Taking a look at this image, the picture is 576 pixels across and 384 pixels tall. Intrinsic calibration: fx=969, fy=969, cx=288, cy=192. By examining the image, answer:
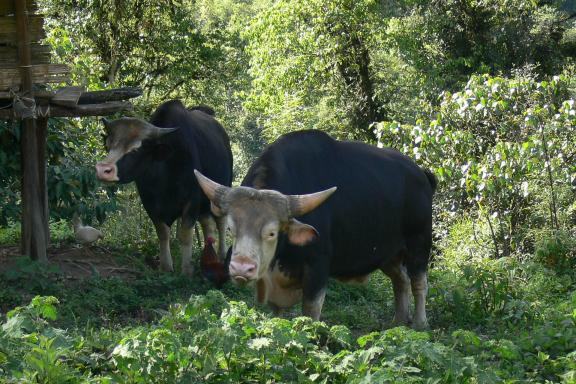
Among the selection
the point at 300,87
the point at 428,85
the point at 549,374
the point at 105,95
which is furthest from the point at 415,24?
A: the point at 549,374

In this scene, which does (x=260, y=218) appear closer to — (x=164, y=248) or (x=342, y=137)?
(x=164, y=248)

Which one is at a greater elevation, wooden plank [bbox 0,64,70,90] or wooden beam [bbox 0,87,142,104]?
wooden plank [bbox 0,64,70,90]

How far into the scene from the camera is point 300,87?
92.5ft

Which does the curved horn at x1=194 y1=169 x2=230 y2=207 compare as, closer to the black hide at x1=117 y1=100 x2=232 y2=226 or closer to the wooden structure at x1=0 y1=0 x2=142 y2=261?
the wooden structure at x1=0 y1=0 x2=142 y2=261

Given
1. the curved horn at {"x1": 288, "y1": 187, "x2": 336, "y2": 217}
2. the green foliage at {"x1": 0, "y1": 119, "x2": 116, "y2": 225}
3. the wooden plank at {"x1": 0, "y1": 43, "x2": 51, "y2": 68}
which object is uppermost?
the wooden plank at {"x1": 0, "y1": 43, "x2": 51, "y2": 68}

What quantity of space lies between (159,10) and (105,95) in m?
13.7

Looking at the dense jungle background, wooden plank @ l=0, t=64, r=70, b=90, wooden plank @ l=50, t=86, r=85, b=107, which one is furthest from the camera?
wooden plank @ l=50, t=86, r=85, b=107

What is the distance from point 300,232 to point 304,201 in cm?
23

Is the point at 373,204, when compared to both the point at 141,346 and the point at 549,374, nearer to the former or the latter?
the point at 549,374

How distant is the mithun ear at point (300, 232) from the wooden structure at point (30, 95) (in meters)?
3.57

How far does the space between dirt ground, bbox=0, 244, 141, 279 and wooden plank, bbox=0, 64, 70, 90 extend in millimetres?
1856

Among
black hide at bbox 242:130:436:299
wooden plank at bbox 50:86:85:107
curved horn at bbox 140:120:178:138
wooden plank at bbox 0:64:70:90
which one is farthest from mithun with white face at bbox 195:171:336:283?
curved horn at bbox 140:120:178:138

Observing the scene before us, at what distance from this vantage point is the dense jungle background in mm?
5496

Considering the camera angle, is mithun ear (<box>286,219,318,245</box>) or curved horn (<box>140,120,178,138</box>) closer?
mithun ear (<box>286,219,318,245</box>)
